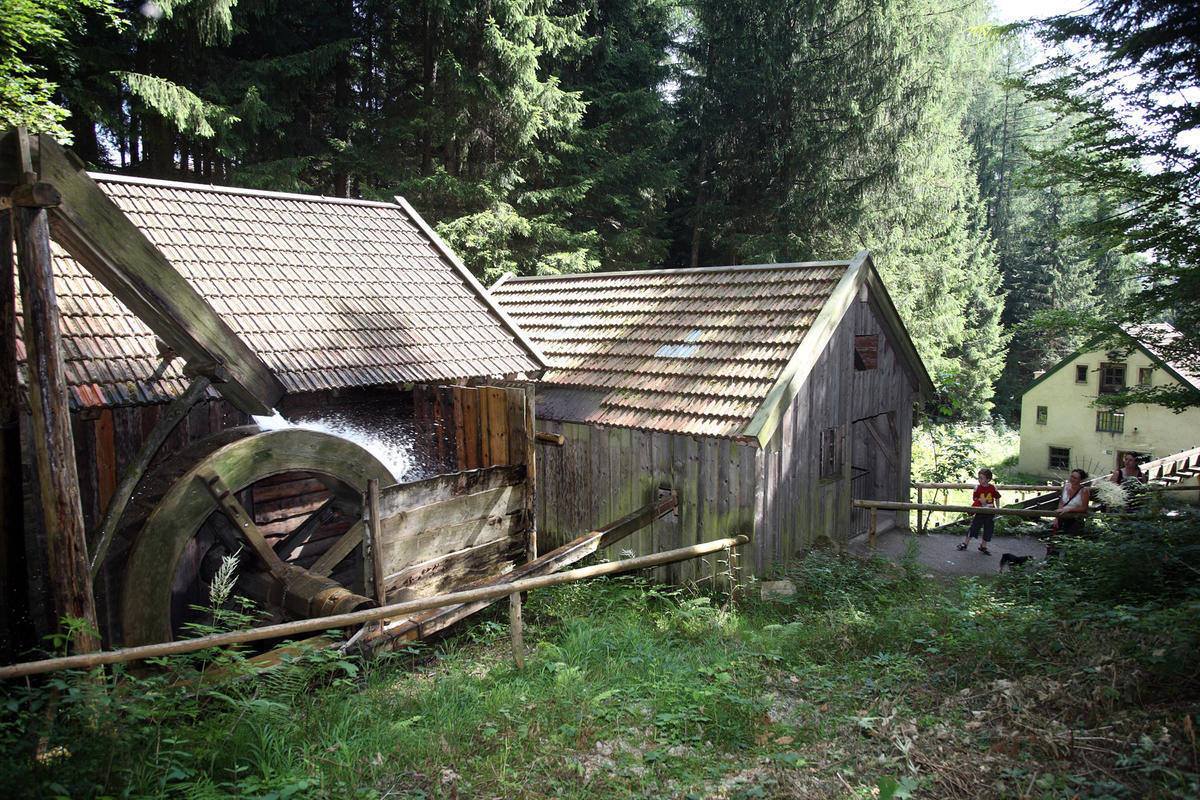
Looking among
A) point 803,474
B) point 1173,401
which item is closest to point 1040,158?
point 1173,401

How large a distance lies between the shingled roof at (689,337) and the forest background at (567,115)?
5534 mm

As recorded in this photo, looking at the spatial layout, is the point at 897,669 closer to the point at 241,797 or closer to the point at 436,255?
the point at 241,797

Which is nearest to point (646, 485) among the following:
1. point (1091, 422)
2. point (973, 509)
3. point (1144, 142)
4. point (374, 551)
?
point (374, 551)

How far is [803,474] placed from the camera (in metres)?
9.05

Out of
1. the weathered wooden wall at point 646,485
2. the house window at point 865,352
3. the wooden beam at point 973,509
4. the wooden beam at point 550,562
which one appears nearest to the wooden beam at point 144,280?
the wooden beam at point 550,562

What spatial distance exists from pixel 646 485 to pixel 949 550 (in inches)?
187

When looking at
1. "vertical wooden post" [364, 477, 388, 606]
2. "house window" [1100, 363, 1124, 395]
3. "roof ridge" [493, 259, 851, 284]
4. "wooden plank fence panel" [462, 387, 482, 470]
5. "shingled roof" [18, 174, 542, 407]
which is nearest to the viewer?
"vertical wooden post" [364, 477, 388, 606]

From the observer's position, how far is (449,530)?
718 centimetres

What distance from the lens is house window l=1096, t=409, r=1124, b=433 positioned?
2641cm

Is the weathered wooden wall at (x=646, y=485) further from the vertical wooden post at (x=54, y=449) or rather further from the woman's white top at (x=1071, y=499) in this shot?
the vertical wooden post at (x=54, y=449)

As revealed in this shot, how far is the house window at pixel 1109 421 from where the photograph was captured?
26406 mm

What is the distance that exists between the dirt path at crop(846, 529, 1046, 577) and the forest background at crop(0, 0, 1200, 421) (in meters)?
Answer: 4.58

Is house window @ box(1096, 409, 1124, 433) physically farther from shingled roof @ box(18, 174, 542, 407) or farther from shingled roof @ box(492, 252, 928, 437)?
shingled roof @ box(18, 174, 542, 407)

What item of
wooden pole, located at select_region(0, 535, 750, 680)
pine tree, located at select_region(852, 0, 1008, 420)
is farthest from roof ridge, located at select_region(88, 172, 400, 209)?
pine tree, located at select_region(852, 0, 1008, 420)
